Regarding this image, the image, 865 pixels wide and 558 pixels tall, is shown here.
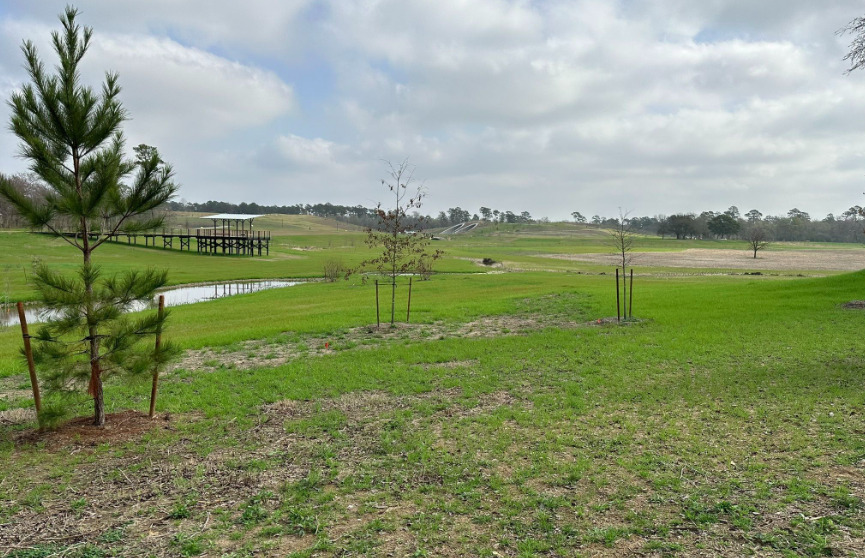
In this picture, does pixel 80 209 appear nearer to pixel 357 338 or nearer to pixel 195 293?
pixel 357 338

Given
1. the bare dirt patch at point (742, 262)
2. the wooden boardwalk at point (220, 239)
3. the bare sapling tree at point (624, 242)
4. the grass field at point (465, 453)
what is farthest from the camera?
the wooden boardwalk at point (220, 239)

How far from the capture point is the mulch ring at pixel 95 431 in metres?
7.86

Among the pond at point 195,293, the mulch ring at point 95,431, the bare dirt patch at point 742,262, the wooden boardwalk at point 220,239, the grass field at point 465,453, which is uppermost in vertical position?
the wooden boardwalk at point 220,239

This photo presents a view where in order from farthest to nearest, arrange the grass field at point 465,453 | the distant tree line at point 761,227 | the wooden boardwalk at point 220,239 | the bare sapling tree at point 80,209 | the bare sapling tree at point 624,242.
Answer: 1. the distant tree line at point 761,227
2. the wooden boardwalk at point 220,239
3. the bare sapling tree at point 624,242
4. the bare sapling tree at point 80,209
5. the grass field at point 465,453

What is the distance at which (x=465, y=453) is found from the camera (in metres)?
7.29

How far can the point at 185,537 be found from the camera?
17.2 ft

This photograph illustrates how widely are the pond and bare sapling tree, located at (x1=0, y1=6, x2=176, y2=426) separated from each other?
20786mm

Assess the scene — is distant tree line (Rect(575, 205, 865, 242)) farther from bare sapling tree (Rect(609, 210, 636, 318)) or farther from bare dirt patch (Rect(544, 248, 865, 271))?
bare sapling tree (Rect(609, 210, 636, 318))

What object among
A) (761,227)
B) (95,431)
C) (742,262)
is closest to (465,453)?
(95,431)

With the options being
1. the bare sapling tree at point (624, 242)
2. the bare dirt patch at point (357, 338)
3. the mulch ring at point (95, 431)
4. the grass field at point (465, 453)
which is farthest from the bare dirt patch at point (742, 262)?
the mulch ring at point (95, 431)

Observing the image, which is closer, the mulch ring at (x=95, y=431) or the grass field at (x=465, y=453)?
the grass field at (x=465, y=453)

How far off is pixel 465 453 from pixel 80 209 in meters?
6.56

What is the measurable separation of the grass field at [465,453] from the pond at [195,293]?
55.5 ft

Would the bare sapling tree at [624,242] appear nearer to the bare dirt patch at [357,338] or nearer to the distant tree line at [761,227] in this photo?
the bare dirt patch at [357,338]
